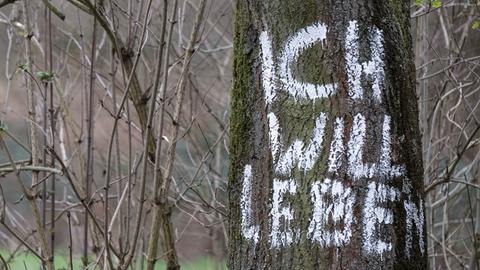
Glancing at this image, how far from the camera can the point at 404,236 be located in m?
2.01

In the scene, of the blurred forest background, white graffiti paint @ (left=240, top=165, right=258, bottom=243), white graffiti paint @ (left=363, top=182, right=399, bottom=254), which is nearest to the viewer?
white graffiti paint @ (left=363, top=182, right=399, bottom=254)

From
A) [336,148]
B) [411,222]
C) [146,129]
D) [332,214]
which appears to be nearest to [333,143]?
[336,148]

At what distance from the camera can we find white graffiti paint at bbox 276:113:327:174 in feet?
6.53

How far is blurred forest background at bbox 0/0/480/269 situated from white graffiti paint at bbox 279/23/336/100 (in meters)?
0.74

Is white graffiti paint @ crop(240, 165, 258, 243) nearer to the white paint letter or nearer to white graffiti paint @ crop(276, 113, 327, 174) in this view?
white graffiti paint @ crop(276, 113, 327, 174)

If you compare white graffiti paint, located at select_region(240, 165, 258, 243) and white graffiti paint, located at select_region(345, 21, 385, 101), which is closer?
white graffiti paint, located at select_region(345, 21, 385, 101)

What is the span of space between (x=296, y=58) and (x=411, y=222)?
1.90 ft

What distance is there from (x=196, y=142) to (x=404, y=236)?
4078mm

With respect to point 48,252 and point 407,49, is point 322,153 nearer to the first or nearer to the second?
point 407,49

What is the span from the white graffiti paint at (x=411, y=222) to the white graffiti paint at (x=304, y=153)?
0.30 m

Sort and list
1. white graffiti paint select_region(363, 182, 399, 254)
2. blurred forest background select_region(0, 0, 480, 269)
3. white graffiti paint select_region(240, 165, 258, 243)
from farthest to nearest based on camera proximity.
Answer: blurred forest background select_region(0, 0, 480, 269)
white graffiti paint select_region(240, 165, 258, 243)
white graffiti paint select_region(363, 182, 399, 254)

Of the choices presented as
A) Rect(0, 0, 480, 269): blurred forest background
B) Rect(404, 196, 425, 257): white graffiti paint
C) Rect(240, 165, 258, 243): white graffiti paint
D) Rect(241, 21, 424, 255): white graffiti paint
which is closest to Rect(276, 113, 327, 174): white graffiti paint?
Rect(241, 21, 424, 255): white graffiti paint

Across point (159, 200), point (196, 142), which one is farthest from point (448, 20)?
point (159, 200)

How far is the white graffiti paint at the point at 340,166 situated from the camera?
1.96 metres
